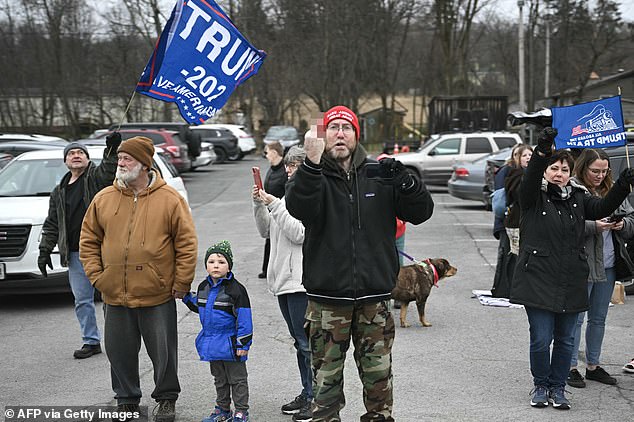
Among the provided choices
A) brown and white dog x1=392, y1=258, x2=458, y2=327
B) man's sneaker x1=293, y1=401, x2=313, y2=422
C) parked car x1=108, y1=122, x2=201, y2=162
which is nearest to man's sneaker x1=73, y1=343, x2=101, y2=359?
man's sneaker x1=293, y1=401, x2=313, y2=422

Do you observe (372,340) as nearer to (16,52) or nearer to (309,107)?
(16,52)

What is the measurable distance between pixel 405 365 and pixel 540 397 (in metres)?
1.45

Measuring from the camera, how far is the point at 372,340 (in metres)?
4.47

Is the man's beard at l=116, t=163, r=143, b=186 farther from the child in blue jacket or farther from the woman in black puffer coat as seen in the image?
the woman in black puffer coat

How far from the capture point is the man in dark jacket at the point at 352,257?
4.39 m

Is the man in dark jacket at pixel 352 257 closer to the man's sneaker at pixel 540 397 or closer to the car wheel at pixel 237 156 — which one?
the man's sneaker at pixel 540 397

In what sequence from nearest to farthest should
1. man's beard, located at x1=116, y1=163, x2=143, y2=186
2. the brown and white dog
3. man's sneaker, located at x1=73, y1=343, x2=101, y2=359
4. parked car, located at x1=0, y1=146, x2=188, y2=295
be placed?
man's beard, located at x1=116, y1=163, x2=143, y2=186 → man's sneaker, located at x1=73, y1=343, x2=101, y2=359 → the brown and white dog → parked car, located at x1=0, y1=146, x2=188, y2=295

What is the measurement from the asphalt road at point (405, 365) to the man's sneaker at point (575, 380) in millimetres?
70

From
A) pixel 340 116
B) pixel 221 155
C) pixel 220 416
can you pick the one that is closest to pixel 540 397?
pixel 220 416

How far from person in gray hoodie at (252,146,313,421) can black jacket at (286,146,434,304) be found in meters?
0.92

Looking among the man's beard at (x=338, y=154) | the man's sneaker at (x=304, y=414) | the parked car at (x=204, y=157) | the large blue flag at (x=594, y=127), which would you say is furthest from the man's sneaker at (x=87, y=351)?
the parked car at (x=204, y=157)

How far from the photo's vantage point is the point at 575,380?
636cm

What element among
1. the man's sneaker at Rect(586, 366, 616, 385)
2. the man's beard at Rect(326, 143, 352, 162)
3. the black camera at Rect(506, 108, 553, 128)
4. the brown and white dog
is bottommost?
the man's sneaker at Rect(586, 366, 616, 385)

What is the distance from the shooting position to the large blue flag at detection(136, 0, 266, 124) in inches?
237
